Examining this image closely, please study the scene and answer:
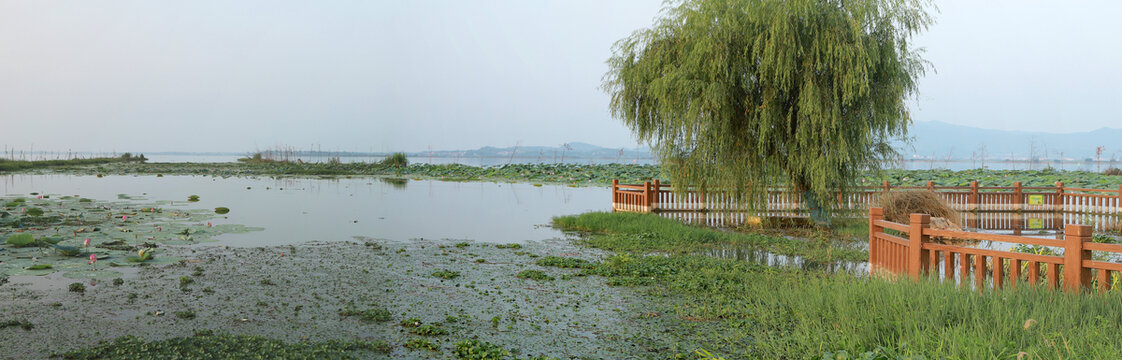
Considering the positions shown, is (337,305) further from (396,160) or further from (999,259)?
(396,160)

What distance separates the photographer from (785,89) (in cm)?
1348

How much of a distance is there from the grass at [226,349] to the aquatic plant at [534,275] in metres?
3.11

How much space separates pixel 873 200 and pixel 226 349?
1526 centimetres

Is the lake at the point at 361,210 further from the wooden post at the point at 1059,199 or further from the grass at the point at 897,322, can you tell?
the wooden post at the point at 1059,199

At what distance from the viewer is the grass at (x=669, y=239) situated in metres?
10.7

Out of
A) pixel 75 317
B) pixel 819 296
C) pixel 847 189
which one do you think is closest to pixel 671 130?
pixel 847 189

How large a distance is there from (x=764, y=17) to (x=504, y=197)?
11931 millimetres

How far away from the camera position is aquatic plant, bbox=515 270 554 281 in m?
7.89

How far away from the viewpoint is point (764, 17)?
13508 millimetres

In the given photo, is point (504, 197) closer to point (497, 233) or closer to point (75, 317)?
point (497, 233)

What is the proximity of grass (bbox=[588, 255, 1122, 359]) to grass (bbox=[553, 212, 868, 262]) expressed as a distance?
167 inches

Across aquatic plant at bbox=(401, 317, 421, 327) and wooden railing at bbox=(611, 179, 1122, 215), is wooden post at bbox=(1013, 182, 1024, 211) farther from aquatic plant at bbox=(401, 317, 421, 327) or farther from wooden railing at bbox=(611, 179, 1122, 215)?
aquatic plant at bbox=(401, 317, 421, 327)

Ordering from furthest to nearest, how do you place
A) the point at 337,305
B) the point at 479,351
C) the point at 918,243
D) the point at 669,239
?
the point at 669,239 < the point at 918,243 < the point at 337,305 < the point at 479,351

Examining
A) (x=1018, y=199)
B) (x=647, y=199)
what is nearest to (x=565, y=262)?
(x=647, y=199)
